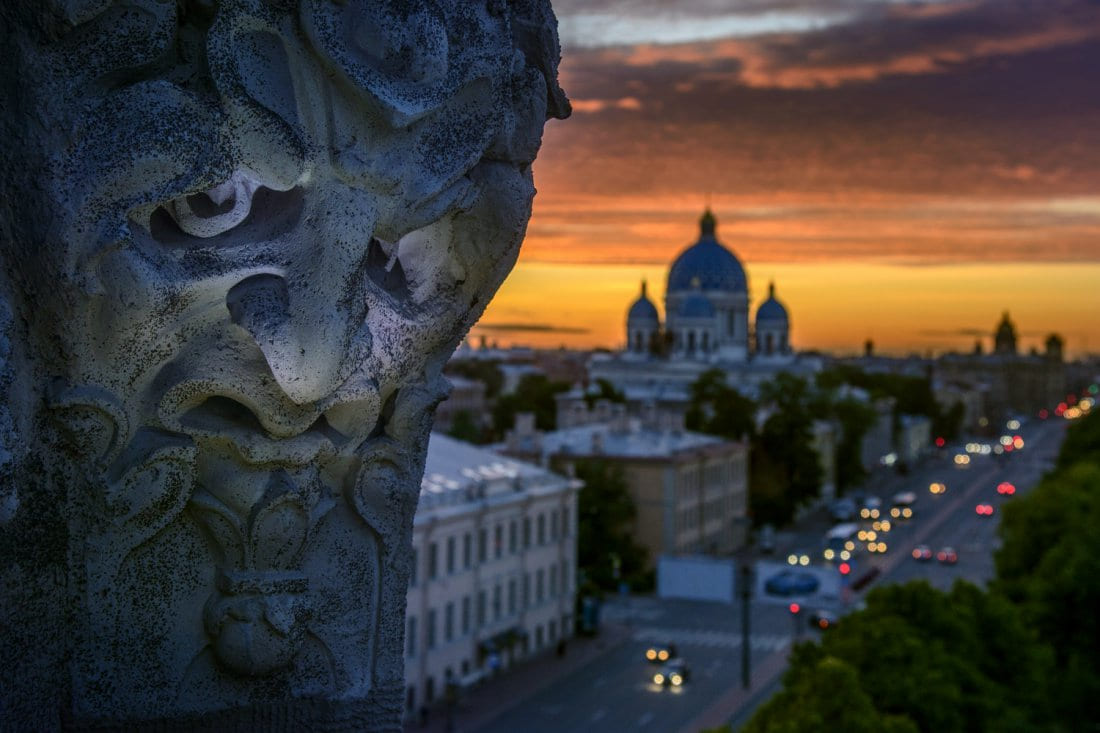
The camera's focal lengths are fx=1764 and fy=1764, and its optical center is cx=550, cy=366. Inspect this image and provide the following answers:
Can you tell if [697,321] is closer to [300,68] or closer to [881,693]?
[881,693]

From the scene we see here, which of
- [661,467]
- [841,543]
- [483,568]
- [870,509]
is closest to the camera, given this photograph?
[483,568]

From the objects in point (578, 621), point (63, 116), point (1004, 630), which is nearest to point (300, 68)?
point (63, 116)

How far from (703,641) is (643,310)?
7739 cm

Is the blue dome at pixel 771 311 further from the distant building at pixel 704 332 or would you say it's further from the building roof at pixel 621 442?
the building roof at pixel 621 442

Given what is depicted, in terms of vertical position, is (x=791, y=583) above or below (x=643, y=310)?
below

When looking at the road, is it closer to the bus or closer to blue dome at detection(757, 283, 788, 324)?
the bus

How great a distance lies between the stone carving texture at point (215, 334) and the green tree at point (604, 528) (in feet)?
173

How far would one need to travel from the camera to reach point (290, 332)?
361cm

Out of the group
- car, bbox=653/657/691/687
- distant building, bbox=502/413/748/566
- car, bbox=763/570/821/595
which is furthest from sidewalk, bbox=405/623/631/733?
distant building, bbox=502/413/748/566

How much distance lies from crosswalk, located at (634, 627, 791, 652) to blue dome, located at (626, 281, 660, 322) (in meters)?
75.2

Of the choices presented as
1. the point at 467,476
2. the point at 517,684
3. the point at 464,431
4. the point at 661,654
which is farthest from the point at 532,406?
the point at 467,476

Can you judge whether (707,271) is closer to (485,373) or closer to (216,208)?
(485,373)

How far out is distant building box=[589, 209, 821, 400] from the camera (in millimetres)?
120250

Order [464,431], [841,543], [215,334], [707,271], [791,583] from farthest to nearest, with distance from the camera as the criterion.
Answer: [707,271], [464,431], [841,543], [791,583], [215,334]
